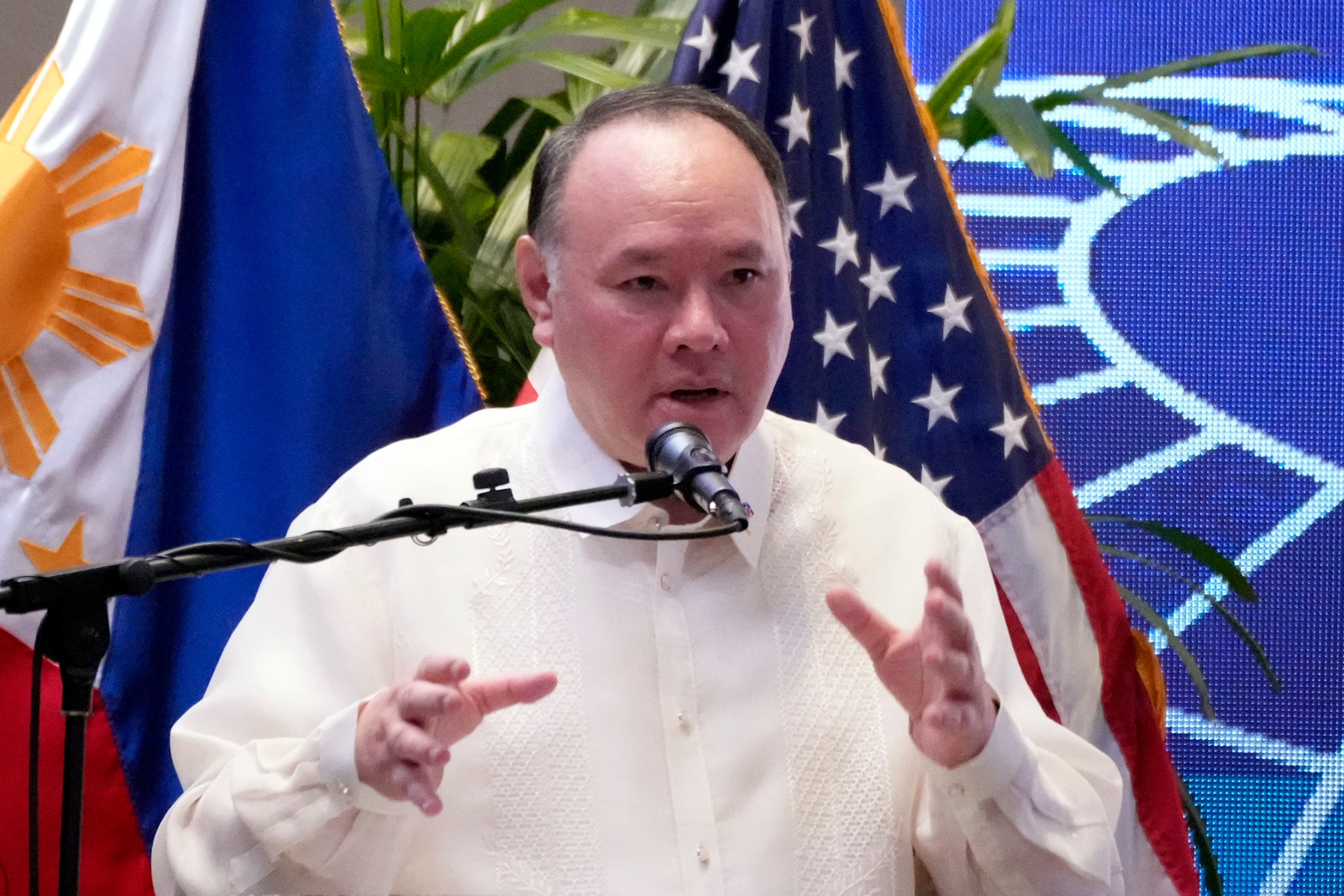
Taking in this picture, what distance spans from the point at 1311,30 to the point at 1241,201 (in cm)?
46

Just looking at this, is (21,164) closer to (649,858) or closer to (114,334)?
(114,334)

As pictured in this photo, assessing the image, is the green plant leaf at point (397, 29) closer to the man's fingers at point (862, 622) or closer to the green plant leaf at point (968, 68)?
the green plant leaf at point (968, 68)

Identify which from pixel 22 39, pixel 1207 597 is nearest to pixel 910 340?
pixel 1207 597

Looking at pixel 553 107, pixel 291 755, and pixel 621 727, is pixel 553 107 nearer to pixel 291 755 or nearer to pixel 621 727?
pixel 621 727

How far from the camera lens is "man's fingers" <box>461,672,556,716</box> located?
4.35ft

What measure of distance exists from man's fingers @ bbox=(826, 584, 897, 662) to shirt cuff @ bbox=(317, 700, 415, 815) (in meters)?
0.44

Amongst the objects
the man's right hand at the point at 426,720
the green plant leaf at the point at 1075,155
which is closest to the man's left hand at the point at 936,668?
the man's right hand at the point at 426,720

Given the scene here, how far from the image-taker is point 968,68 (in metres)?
2.75

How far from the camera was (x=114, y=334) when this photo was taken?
2072 mm

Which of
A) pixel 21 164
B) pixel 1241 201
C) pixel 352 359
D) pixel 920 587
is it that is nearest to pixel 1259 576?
pixel 1241 201

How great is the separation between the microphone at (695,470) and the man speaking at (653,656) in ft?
0.80

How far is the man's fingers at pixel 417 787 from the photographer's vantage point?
1.30m

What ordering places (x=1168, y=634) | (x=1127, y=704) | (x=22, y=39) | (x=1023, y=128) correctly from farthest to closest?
1. (x=22, y=39)
2. (x=1168, y=634)
3. (x=1023, y=128)
4. (x=1127, y=704)

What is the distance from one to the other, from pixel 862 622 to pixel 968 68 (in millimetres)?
1624
